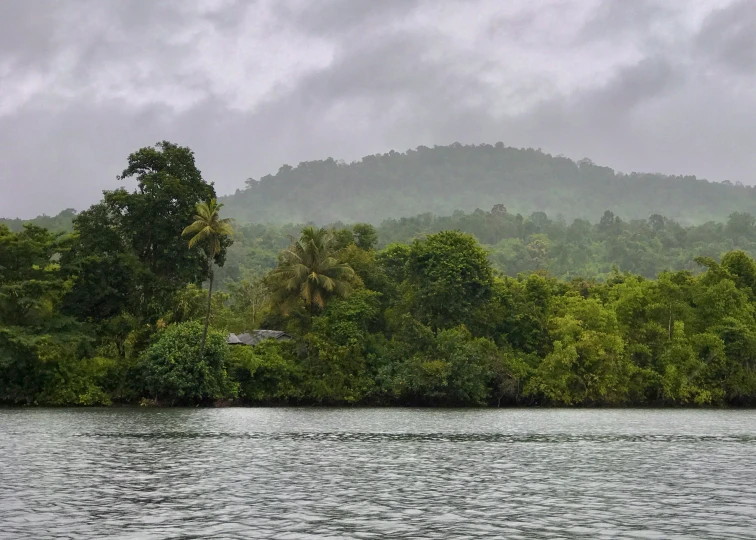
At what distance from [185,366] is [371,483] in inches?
1891

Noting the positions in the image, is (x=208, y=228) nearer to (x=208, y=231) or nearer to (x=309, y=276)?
(x=208, y=231)

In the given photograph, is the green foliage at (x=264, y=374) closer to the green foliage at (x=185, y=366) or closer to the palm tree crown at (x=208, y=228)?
the green foliage at (x=185, y=366)

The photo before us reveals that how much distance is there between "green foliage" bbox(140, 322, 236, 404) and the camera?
67.4 meters

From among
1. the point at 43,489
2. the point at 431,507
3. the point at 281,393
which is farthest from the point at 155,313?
the point at 431,507

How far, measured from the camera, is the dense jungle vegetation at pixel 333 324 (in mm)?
68000

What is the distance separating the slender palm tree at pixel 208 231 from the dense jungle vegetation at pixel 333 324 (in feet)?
0.55

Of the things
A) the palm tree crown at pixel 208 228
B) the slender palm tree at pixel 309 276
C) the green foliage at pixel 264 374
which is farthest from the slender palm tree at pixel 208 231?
the slender palm tree at pixel 309 276

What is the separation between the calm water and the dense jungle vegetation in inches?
1008

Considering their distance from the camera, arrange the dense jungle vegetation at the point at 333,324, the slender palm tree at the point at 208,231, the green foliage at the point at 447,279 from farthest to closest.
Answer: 1. the green foliage at the point at 447,279
2. the slender palm tree at the point at 208,231
3. the dense jungle vegetation at the point at 333,324

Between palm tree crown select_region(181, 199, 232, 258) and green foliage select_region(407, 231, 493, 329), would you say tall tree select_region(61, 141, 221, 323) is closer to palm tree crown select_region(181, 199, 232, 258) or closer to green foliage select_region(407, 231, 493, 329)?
palm tree crown select_region(181, 199, 232, 258)

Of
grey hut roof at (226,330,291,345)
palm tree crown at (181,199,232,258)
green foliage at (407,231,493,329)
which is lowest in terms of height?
grey hut roof at (226,330,291,345)

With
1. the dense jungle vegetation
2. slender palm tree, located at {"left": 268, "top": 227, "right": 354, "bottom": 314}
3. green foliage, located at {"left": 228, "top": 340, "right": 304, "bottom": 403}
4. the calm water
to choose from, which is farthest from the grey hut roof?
the calm water

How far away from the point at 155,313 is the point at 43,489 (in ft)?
177

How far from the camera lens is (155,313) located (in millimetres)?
73375
